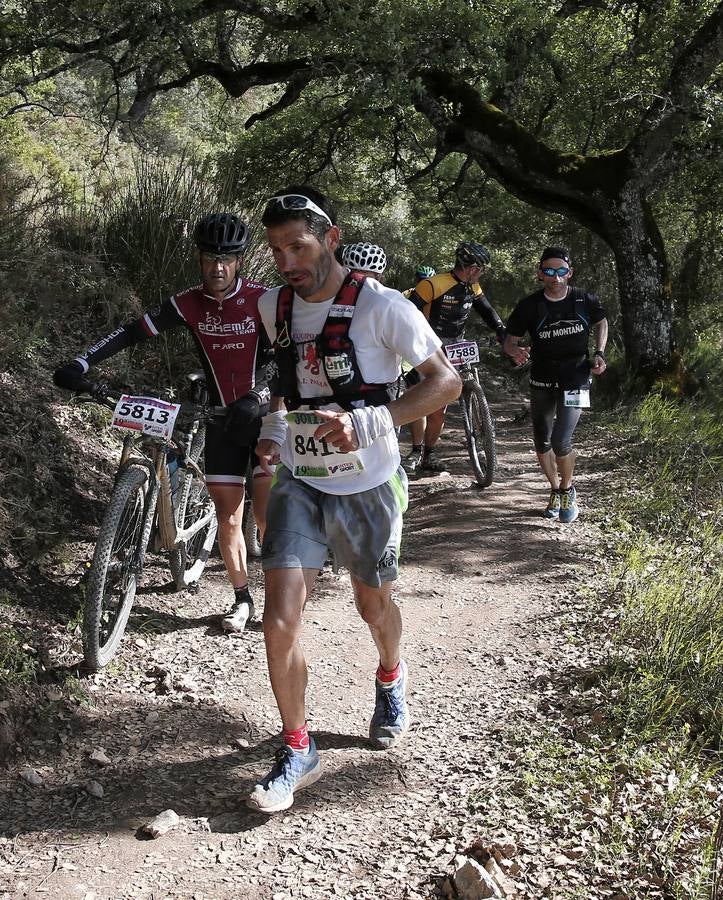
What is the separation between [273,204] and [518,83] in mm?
10203

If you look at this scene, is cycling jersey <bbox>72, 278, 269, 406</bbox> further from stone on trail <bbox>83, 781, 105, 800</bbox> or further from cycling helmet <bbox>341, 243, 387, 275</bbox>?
stone on trail <bbox>83, 781, 105, 800</bbox>

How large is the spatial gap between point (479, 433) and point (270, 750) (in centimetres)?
470

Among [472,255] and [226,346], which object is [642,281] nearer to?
[472,255]

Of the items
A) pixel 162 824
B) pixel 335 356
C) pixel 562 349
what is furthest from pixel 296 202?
pixel 562 349

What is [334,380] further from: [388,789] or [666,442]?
[666,442]

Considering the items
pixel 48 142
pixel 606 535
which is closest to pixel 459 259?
pixel 606 535

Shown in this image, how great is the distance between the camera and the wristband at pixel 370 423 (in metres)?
2.84

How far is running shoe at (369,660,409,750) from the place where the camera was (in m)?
3.66

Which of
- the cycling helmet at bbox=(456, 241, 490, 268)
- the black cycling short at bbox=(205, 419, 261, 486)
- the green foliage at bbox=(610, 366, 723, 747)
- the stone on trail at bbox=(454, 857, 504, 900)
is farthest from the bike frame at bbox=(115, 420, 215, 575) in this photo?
the cycling helmet at bbox=(456, 241, 490, 268)

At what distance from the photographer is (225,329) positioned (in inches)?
182

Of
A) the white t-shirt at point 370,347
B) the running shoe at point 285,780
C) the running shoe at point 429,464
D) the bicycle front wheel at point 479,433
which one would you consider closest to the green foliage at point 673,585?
the bicycle front wheel at point 479,433

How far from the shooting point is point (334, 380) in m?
3.05

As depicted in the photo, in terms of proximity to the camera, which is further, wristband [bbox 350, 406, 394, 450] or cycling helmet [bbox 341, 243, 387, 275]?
cycling helmet [bbox 341, 243, 387, 275]

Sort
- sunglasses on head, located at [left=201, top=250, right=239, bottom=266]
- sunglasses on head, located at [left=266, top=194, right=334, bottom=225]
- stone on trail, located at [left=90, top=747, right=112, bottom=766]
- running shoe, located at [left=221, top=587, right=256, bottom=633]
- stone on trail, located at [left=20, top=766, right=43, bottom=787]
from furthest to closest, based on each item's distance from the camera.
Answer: running shoe, located at [left=221, top=587, right=256, bottom=633] < sunglasses on head, located at [left=201, top=250, right=239, bottom=266] < stone on trail, located at [left=90, top=747, right=112, bottom=766] < stone on trail, located at [left=20, top=766, right=43, bottom=787] < sunglasses on head, located at [left=266, top=194, right=334, bottom=225]
